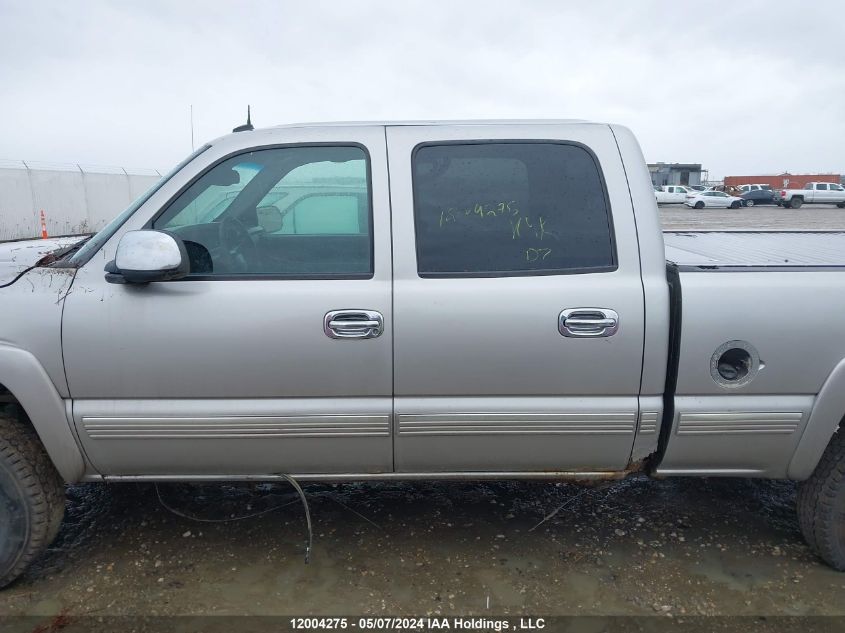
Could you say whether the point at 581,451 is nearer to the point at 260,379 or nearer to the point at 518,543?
the point at 518,543

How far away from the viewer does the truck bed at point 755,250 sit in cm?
268

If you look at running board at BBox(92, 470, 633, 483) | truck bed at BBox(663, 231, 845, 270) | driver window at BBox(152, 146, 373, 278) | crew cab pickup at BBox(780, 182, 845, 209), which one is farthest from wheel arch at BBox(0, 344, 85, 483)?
crew cab pickup at BBox(780, 182, 845, 209)

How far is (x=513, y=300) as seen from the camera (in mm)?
→ 2475

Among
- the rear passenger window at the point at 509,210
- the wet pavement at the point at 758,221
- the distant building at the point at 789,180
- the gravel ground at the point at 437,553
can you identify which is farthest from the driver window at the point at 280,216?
the distant building at the point at 789,180

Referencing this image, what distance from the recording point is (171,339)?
245 centimetres

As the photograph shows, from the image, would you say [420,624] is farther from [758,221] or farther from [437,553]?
[758,221]

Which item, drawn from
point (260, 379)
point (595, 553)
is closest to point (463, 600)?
point (595, 553)

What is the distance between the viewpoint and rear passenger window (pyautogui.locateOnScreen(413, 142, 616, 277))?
8.34 ft

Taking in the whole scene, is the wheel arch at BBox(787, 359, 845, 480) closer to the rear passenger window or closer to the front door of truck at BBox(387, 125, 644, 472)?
the front door of truck at BBox(387, 125, 644, 472)

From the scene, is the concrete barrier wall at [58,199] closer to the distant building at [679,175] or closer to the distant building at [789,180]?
the distant building at [789,180]

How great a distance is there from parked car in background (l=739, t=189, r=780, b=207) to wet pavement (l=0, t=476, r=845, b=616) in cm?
4134

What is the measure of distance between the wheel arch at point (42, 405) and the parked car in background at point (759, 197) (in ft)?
143

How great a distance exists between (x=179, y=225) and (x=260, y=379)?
0.72m

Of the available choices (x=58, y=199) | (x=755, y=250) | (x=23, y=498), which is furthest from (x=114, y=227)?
(x=58, y=199)
